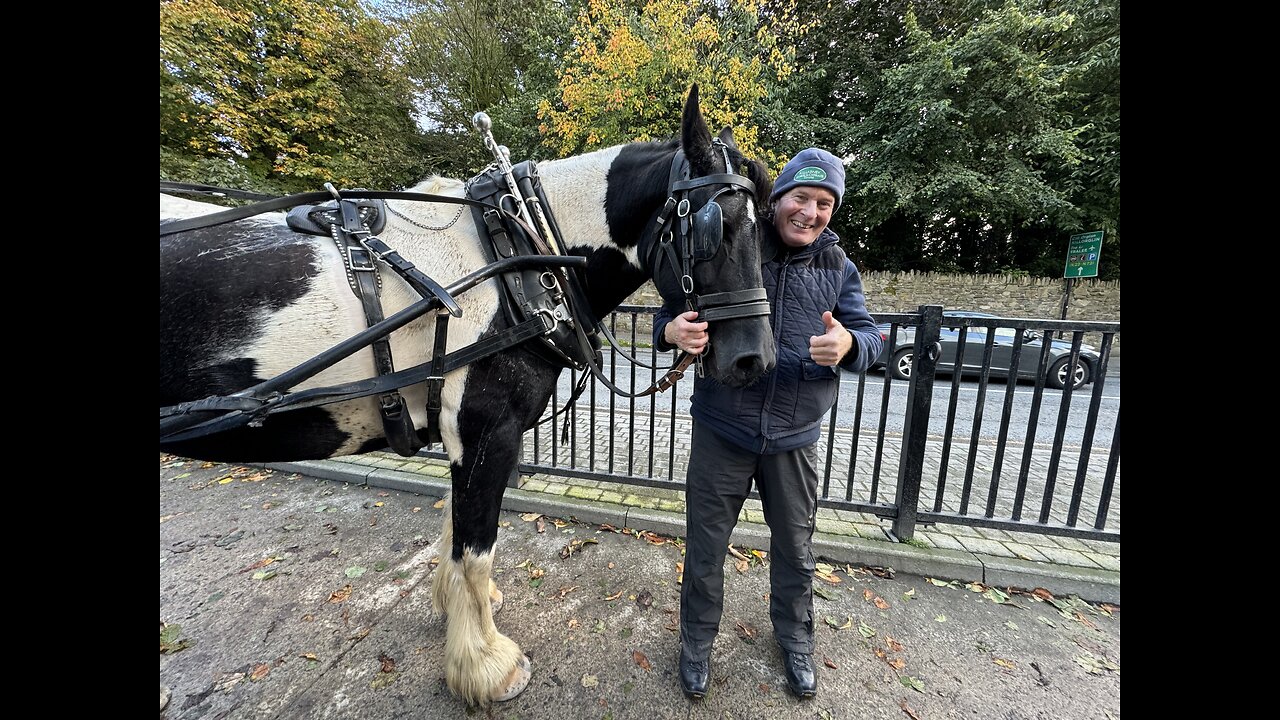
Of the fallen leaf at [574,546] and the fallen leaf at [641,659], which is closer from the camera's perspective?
the fallen leaf at [641,659]

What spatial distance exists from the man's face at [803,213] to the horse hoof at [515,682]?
88.8 inches

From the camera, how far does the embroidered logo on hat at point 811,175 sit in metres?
1.58

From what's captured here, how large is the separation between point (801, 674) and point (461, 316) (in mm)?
2121

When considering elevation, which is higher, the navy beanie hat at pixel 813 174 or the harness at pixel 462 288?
the navy beanie hat at pixel 813 174

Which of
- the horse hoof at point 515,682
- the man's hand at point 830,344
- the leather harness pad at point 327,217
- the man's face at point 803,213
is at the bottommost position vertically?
the horse hoof at point 515,682

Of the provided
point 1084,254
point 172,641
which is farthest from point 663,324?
point 1084,254

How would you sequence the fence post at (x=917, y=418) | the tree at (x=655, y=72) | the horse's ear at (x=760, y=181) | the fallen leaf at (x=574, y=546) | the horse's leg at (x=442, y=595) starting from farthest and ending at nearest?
the tree at (x=655, y=72) → the fallen leaf at (x=574, y=546) → the fence post at (x=917, y=418) → the horse's leg at (x=442, y=595) → the horse's ear at (x=760, y=181)

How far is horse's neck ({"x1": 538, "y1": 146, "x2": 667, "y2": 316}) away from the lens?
1750mm

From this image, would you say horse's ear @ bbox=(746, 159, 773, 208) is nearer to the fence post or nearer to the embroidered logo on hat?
the embroidered logo on hat

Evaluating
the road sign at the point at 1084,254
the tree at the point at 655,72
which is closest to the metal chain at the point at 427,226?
the tree at the point at 655,72

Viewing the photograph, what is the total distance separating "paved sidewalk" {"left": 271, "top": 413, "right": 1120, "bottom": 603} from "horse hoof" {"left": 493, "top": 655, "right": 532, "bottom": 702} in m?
1.21

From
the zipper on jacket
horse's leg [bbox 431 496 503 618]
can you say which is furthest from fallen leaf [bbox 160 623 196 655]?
the zipper on jacket

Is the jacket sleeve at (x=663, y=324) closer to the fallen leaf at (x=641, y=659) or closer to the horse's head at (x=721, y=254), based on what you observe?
the horse's head at (x=721, y=254)

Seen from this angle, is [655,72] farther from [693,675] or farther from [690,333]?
[693,675]
